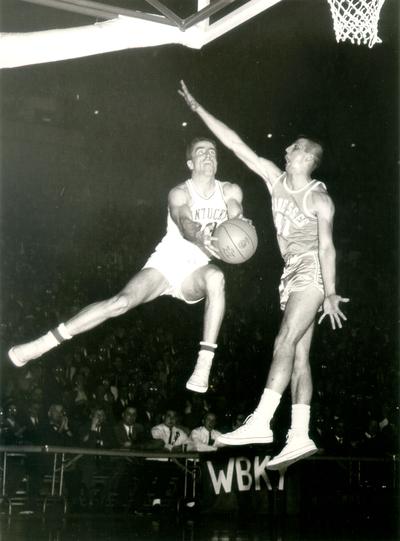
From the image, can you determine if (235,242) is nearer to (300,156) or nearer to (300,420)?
(300,156)

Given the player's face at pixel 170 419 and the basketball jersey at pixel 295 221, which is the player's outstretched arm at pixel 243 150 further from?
the player's face at pixel 170 419

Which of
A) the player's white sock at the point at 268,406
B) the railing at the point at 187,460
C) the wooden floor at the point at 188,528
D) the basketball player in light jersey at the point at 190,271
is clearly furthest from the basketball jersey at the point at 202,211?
the railing at the point at 187,460

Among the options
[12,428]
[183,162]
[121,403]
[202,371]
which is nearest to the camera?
[202,371]

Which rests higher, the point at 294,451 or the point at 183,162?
the point at 183,162

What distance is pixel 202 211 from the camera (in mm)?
6336

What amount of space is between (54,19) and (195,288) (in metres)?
5.98

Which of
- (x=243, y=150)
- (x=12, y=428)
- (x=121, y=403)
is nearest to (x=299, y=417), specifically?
(x=243, y=150)

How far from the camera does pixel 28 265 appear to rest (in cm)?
1216

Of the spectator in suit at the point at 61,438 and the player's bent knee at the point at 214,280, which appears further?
the spectator in suit at the point at 61,438

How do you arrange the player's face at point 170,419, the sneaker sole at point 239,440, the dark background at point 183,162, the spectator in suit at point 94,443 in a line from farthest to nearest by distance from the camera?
the dark background at point 183,162
the player's face at point 170,419
the spectator in suit at point 94,443
the sneaker sole at point 239,440

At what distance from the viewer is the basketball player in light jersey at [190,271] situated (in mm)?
5922

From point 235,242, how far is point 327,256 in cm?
68

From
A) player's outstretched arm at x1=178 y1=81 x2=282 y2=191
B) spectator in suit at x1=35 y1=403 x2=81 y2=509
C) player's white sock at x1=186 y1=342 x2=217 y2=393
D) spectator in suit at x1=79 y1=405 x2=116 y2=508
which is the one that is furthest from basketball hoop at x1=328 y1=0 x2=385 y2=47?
spectator in suit at x1=35 y1=403 x2=81 y2=509

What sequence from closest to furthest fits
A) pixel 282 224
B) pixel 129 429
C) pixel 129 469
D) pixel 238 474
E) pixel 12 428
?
pixel 282 224 < pixel 12 428 < pixel 238 474 < pixel 129 469 < pixel 129 429
